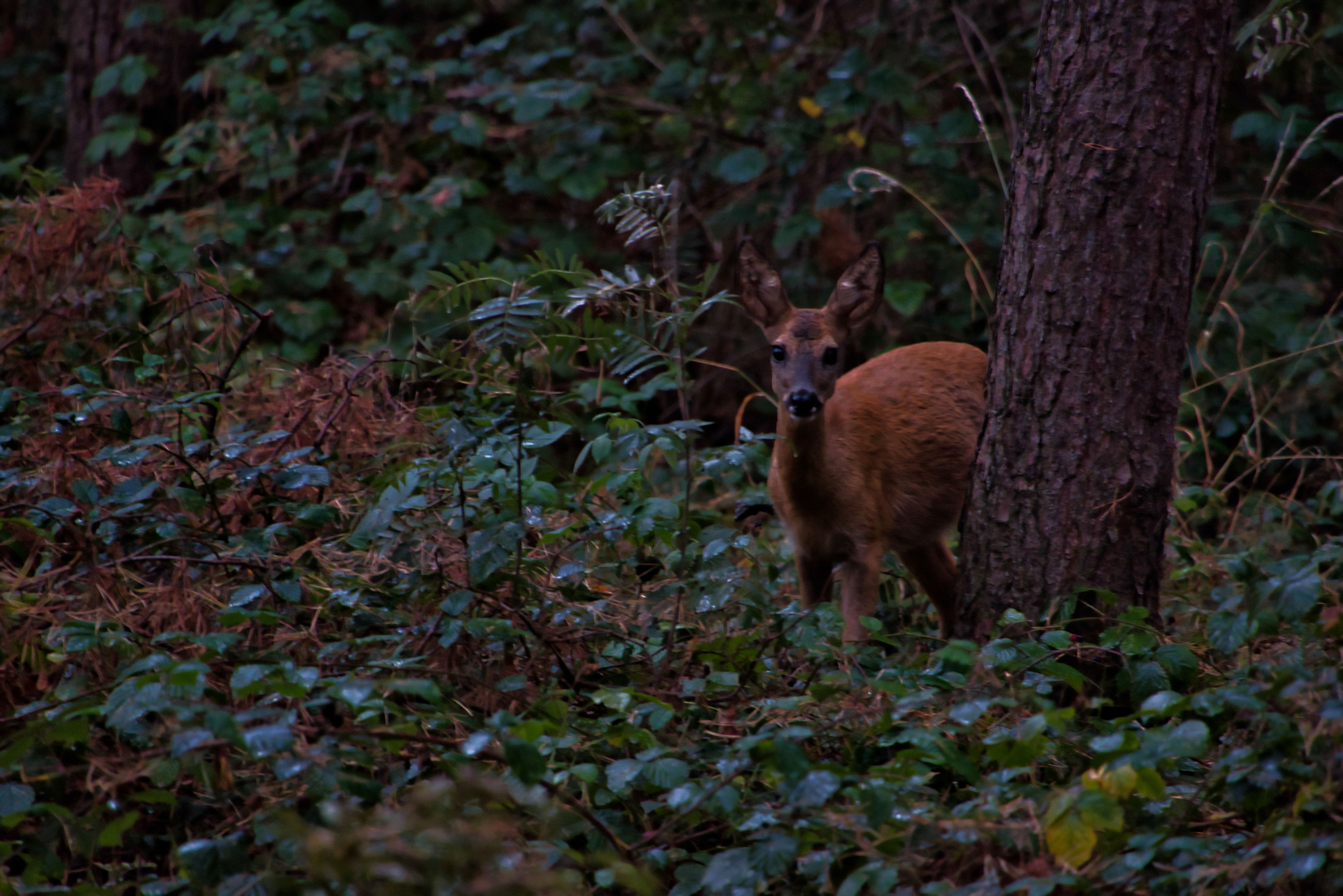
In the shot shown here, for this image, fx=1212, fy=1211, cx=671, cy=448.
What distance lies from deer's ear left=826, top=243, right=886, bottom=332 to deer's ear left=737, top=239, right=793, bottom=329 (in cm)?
19

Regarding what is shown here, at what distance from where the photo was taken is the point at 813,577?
4770mm

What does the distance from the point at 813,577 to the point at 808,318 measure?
1018mm

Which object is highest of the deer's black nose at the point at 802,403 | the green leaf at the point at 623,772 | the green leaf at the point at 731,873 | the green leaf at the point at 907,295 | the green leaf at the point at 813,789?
the green leaf at the point at 907,295

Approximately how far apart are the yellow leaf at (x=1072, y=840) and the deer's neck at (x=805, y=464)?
2.29 m

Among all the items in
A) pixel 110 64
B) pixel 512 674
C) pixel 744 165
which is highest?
pixel 110 64

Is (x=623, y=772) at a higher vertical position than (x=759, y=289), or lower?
lower

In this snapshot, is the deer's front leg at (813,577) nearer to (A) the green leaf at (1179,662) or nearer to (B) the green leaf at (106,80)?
(A) the green leaf at (1179,662)

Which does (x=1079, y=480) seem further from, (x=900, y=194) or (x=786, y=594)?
(x=900, y=194)

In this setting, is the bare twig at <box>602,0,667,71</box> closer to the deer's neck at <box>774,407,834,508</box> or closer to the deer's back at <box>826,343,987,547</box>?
the deer's back at <box>826,343,987,547</box>

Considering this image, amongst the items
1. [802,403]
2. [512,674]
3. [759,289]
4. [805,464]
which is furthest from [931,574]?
[512,674]

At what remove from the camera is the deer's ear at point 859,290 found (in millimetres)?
4609

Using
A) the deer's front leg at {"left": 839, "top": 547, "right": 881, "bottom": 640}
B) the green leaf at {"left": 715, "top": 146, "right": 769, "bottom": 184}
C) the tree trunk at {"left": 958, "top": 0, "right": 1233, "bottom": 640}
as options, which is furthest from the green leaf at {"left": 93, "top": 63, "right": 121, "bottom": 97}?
the tree trunk at {"left": 958, "top": 0, "right": 1233, "bottom": 640}

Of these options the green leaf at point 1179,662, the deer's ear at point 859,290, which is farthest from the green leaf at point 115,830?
the deer's ear at point 859,290

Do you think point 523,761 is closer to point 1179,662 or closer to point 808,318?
point 1179,662
